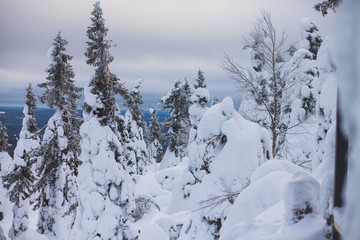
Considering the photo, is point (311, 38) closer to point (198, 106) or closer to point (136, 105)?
point (198, 106)

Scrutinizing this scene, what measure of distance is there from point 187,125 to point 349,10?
3264cm

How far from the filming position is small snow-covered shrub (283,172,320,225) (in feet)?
Result: 10.1

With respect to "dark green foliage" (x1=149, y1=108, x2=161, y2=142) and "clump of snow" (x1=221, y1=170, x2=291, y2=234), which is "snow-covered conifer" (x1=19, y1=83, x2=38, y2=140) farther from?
"dark green foliage" (x1=149, y1=108, x2=161, y2=142)

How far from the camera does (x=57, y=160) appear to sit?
1533cm

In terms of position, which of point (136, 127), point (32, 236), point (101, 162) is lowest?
point (32, 236)

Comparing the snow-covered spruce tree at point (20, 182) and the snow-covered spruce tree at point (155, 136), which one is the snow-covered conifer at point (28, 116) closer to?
the snow-covered spruce tree at point (20, 182)

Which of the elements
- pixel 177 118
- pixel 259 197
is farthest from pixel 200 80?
pixel 259 197

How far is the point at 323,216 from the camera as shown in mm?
2967

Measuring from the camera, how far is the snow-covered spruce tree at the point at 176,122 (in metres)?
32.2

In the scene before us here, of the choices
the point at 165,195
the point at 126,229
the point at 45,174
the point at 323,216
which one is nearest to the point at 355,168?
the point at 323,216

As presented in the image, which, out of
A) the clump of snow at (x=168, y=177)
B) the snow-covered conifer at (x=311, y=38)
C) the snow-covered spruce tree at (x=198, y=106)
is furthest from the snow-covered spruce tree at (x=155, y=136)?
the snow-covered conifer at (x=311, y=38)

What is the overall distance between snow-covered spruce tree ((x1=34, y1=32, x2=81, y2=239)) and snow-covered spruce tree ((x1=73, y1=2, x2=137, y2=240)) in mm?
5662

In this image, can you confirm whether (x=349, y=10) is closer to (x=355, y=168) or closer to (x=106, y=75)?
(x=355, y=168)

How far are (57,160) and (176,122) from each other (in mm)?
19349
